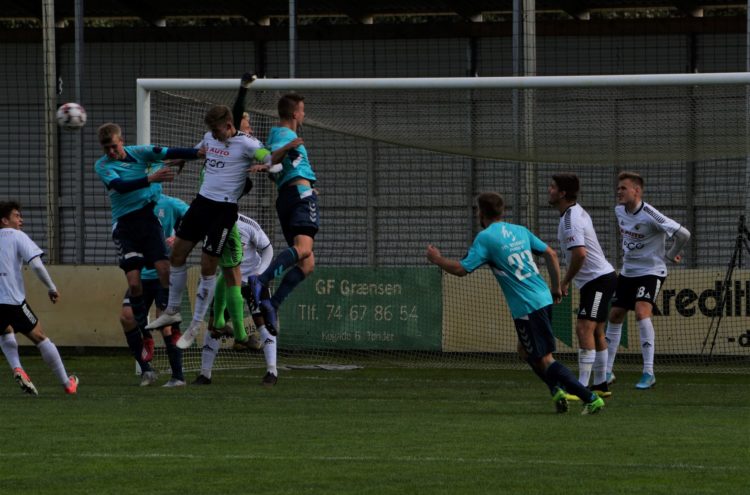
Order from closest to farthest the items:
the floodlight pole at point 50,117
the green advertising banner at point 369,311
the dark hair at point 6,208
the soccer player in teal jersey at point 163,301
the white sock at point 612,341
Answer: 1. the dark hair at point 6,208
2. the white sock at point 612,341
3. the soccer player in teal jersey at point 163,301
4. the green advertising banner at point 369,311
5. the floodlight pole at point 50,117

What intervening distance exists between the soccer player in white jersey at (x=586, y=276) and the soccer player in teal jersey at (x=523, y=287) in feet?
5.45

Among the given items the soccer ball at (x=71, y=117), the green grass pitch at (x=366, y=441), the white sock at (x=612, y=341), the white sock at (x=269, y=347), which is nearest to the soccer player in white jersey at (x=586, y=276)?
the white sock at (x=612, y=341)

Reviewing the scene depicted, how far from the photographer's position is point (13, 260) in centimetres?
1257

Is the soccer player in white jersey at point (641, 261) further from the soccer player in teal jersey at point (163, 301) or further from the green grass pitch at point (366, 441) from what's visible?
the soccer player in teal jersey at point (163, 301)

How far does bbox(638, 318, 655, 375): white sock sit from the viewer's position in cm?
1352

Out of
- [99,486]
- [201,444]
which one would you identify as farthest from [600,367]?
[99,486]

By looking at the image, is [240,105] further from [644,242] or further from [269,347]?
[644,242]

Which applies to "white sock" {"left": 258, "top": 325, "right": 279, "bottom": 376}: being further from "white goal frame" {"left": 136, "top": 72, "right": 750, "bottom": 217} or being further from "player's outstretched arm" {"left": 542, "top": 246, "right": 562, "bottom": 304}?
"player's outstretched arm" {"left": 542, "top": 246, "right": 562, "bottom": 304}

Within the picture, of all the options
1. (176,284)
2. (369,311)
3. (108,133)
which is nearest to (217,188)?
(176,284)

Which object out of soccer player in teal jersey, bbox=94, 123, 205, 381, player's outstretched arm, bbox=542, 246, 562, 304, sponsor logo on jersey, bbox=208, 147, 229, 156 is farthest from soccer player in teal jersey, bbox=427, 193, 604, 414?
soccer player in teal jersey, bbox=94, 123, 205, 381

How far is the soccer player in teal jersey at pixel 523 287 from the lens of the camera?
10.2 meters

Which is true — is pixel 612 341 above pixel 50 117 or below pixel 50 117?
below

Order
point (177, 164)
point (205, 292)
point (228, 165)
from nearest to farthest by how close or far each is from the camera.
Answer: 1. point (228, 165)
2. point (205, 292)
3. point (177, 164)

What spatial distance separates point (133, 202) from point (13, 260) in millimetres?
1438
